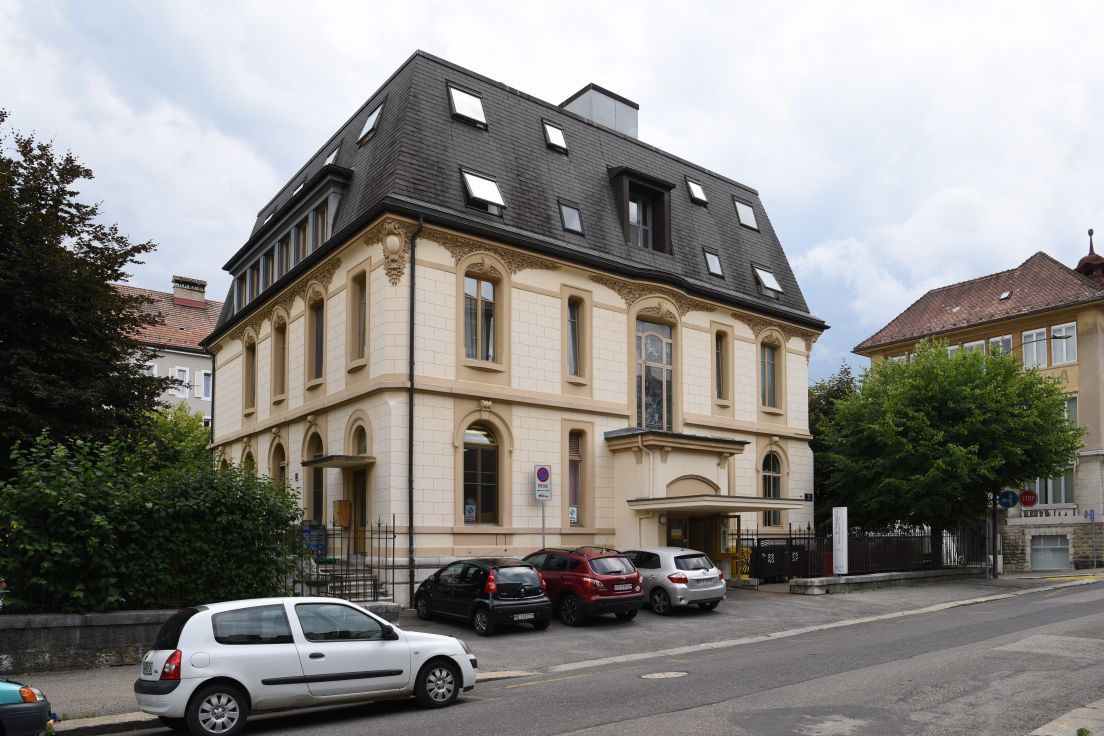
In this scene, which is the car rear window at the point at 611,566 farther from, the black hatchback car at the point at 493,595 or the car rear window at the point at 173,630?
the car rear window at the point at 173,630

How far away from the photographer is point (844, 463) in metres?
32.7

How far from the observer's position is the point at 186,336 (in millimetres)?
64750

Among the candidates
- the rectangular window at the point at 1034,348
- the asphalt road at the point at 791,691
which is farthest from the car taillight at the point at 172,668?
the rectangular window at the point at 1034,348

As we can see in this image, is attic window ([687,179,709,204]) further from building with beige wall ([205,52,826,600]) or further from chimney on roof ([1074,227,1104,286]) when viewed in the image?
chimney on roof ([1074,227,1104,286])

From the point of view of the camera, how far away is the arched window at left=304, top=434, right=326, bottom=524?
92.4 ft

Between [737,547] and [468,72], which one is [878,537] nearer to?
[737,547]

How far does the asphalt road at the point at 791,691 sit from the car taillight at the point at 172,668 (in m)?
1.21

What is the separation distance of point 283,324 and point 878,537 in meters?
20.1

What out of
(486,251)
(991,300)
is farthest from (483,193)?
(991,300)

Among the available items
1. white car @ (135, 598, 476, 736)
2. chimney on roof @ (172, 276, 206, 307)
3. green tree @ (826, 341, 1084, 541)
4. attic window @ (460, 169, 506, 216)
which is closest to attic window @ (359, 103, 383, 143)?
attic window @ (460, 169, 506, 216)

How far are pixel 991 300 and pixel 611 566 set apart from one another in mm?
37958

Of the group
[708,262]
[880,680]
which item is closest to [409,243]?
[708,262]

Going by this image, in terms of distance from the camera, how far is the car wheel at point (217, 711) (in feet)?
33.9

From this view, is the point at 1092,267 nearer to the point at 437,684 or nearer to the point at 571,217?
the point at 571,217
